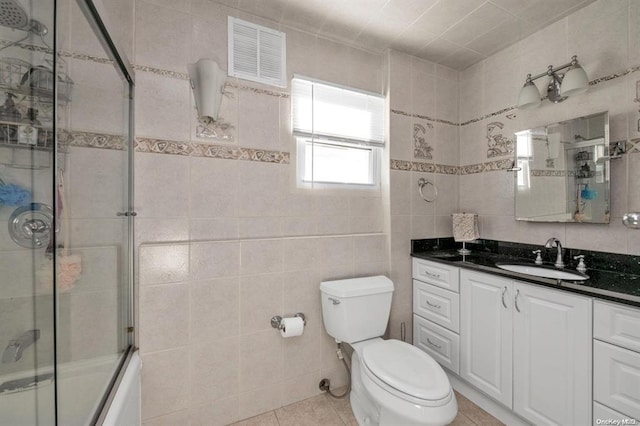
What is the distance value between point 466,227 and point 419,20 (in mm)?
1438

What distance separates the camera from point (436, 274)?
1.85 metres

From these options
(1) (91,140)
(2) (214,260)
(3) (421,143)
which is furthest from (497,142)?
(1) (91,140)

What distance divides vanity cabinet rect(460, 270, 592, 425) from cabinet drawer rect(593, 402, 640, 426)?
0.02 metres

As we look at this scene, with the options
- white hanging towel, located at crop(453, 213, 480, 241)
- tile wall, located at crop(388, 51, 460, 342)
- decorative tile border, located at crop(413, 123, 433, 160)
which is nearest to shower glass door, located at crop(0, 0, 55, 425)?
tile wall, located at crop(388, 51, 460, 342)

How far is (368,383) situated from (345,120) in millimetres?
1633

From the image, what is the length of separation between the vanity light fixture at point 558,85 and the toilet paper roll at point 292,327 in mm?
2009

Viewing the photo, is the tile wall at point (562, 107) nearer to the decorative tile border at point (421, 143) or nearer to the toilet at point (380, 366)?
the decorative tile border at point (421, 143)

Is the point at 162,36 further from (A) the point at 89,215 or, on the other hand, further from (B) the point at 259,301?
(B) the point at 259,301

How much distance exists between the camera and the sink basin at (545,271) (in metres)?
1.45

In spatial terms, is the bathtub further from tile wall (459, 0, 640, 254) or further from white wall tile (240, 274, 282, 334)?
tile wall (459, 0, 640, 254)

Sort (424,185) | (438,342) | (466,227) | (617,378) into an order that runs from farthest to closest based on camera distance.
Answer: (424,185)
(466,227)
(438,342)
(617,378)

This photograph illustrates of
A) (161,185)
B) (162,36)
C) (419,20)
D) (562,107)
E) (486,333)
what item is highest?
(419,20)

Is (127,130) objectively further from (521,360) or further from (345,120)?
(521,360)

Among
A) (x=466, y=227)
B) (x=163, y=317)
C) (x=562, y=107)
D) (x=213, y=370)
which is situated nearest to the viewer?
(x=163, y=317)
